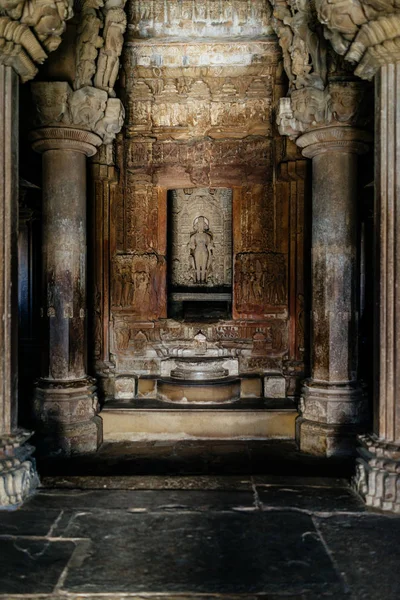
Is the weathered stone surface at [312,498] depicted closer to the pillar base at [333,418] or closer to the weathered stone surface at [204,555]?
the weathered stone surface at [204,555]

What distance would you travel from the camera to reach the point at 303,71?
20.0 ft

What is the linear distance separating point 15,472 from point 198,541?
152cm

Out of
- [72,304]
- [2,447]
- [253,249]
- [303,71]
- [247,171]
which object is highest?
[303,71]

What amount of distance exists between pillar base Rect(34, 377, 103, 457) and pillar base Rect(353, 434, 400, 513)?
140 inches

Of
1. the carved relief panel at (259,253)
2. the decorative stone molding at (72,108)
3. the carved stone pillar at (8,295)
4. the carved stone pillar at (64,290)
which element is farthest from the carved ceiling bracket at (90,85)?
the carved relief panel at (259,253)

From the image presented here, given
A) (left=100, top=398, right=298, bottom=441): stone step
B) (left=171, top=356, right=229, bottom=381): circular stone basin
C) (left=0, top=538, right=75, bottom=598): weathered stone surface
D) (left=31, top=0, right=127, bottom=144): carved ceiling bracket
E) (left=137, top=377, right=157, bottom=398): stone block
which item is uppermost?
(left=31, top=0, right=127, bottom=144): carved ceiling bracket

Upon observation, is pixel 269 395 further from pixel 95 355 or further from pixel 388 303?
pixel 388 303

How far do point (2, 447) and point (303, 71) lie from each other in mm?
5139

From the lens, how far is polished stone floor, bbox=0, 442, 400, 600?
2842 millimetres

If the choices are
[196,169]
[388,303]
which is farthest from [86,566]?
[196,169]

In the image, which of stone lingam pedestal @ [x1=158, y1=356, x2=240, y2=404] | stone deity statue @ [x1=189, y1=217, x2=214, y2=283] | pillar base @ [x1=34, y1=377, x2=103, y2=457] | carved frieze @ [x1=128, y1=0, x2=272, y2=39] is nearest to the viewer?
pillar base @ [x1=34, y1=377, x2=103, y2=457]

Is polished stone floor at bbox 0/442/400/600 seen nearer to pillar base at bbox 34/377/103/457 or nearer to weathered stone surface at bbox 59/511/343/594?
weathered stone surface at bbox 59/511/343/594

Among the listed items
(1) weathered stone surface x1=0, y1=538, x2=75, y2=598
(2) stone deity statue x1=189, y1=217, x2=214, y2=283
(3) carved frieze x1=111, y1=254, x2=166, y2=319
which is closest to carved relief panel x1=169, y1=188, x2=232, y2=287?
(2) stone deity statue x1=189, y1=217, x2=214, y2=283

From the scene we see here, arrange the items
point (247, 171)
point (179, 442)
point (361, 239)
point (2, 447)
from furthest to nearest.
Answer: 1. point (361, 239)
2. point (247, 171)
3. point (179, 442)
4. point (2, 447)
